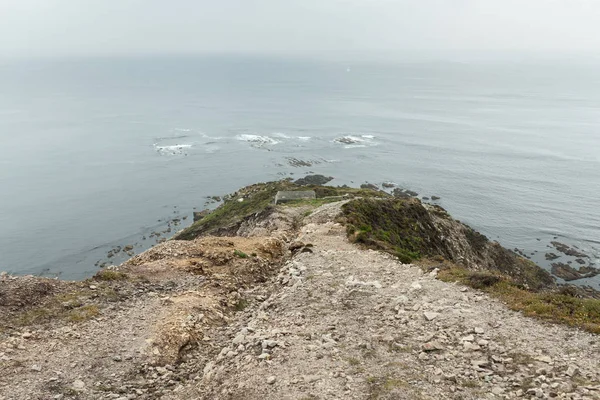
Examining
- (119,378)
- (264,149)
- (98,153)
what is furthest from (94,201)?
(119,378)

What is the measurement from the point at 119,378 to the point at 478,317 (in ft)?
42.1

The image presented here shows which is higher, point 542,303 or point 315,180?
point 542,303

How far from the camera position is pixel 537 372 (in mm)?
12148

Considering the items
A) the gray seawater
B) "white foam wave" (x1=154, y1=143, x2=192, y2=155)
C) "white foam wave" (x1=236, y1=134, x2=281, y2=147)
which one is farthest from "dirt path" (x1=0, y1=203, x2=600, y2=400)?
"white foam wave" (x1=236, y1=134, x2=281, y2=147)

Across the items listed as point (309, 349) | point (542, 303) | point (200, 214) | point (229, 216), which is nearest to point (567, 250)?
point (229, 216)

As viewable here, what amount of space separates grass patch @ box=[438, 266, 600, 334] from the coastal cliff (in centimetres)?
6

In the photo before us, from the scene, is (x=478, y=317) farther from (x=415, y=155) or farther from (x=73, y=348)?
(x=415, y=155)

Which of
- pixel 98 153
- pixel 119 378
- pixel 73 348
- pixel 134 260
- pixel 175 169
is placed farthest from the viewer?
pixel 98 153

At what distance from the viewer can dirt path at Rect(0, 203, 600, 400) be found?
12164 millimetres

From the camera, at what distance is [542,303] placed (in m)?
16.2

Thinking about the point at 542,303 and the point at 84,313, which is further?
the point at 84,313

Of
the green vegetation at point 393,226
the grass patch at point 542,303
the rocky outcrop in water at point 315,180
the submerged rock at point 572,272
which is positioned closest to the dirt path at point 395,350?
the grass patch at point 542,303

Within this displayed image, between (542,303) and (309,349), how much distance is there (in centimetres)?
939

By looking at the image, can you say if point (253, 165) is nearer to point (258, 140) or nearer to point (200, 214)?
point (258, 140)
